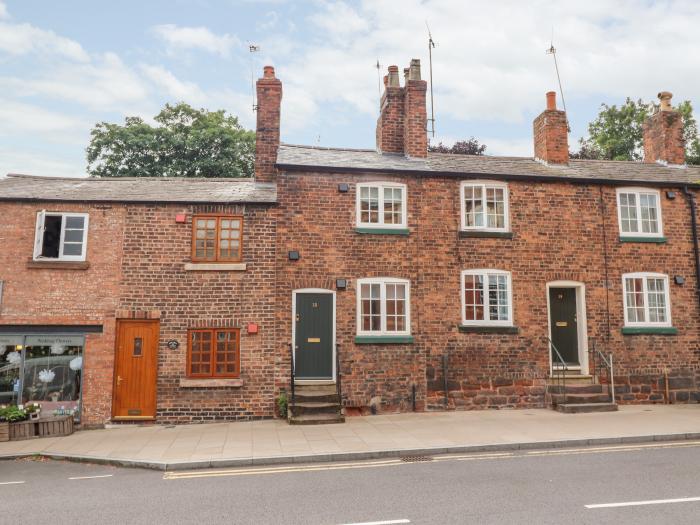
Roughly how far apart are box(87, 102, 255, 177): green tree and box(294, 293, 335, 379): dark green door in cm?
1952

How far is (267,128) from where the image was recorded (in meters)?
15.1

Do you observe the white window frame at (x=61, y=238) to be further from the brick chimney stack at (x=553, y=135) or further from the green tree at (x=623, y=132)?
the green tree at (x=623, y=132)

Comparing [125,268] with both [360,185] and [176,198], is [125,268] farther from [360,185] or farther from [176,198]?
[360,185]

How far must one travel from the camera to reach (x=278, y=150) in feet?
50.0

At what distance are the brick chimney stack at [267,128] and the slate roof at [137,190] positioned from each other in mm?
463

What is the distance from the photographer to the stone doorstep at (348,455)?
8906mm

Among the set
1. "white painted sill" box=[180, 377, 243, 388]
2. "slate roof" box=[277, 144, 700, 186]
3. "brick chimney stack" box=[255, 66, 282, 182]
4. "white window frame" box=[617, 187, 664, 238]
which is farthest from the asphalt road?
"brick chimney stack" box=[255, 66, 282, 182]

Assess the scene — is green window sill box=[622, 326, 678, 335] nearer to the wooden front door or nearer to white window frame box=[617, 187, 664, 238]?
white window frame box=[617, 187, 664, 238]

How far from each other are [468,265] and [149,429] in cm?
875

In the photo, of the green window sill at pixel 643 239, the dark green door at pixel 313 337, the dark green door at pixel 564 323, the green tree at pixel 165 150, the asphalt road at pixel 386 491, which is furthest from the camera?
the green tree at pixel 165 150

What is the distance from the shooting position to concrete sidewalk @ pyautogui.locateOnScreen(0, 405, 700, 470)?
935cm

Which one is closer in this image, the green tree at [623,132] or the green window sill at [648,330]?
the green window sill at [648,330]

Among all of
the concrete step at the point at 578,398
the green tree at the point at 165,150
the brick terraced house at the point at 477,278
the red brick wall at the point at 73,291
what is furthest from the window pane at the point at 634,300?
the green tree at the point at 165,150

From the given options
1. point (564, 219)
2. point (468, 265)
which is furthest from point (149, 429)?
point (564, 219)
